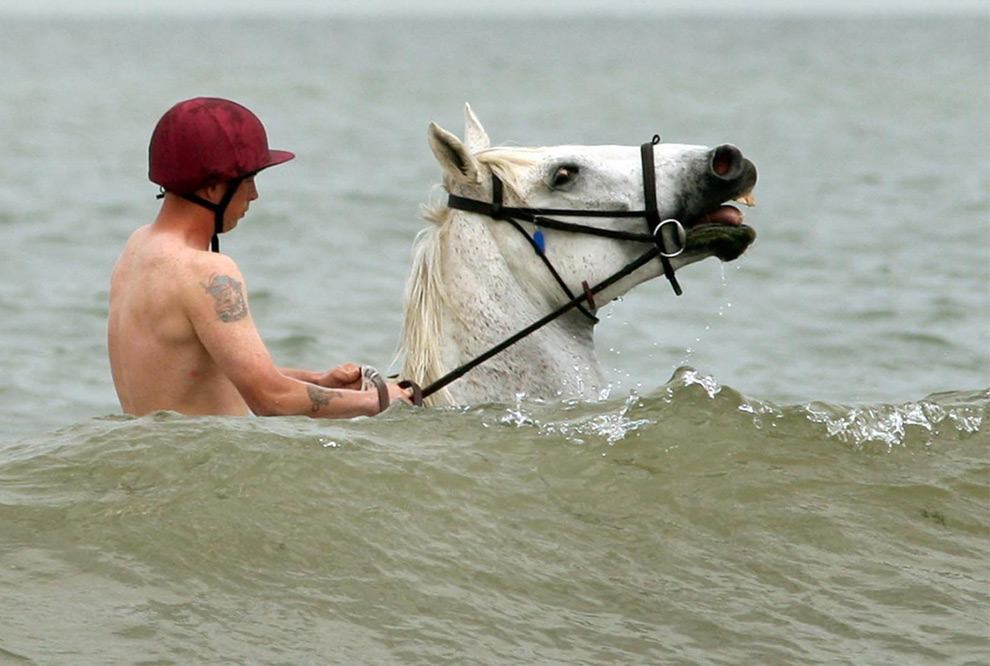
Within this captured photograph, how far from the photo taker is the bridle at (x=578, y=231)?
554 cm

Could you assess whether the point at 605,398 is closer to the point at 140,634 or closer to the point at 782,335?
the point at 140,634

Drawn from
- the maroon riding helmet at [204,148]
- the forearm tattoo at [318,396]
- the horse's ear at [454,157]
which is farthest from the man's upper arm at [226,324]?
the horse's ear at [454,157]

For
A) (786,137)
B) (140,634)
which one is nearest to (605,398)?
(140,634)

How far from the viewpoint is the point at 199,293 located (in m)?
5.31

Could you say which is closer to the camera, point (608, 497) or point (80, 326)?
point (608, 497)

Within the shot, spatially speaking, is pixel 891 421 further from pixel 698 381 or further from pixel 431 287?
pixel 431 287

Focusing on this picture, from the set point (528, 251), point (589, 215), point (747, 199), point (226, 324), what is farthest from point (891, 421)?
point (226, 324)

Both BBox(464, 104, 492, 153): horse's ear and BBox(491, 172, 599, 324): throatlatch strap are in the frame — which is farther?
BBox(464, 104, 492, 153): horse's ear

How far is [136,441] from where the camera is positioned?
5492mm

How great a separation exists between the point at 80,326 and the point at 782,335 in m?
5.75

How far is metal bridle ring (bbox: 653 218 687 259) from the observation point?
552 cm

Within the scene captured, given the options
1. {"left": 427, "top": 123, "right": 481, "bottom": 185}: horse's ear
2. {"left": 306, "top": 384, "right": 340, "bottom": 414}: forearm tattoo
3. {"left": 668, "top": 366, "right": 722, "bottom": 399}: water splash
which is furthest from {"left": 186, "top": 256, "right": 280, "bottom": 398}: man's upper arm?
{"left": 668, "top": 366, "right": 722, "bottom": 399}: water splash

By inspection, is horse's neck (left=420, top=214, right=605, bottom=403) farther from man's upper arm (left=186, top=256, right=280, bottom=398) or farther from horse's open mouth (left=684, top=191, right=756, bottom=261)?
man's upper arm (left=186, top=256, right=280, bottom=398)

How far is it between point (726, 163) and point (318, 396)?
151 cm
